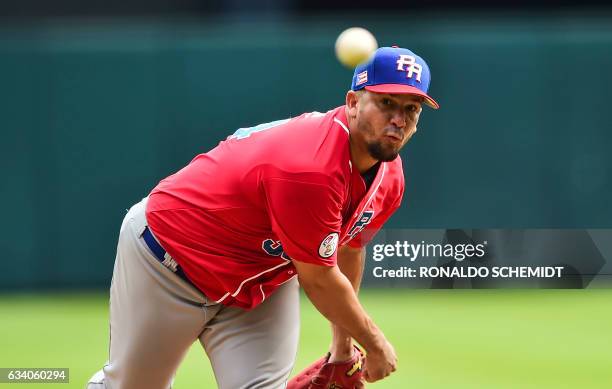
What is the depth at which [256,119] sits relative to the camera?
35.1 ft

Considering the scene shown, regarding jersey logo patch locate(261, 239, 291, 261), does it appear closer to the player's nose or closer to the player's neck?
the player's neck

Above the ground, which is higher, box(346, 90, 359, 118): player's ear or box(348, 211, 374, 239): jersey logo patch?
box(346, 90, 359, 118): player's ear

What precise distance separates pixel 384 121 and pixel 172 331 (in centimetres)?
143

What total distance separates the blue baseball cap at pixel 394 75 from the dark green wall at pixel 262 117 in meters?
5.84

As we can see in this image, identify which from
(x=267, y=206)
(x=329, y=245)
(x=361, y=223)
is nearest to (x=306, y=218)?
(x=329, y=245)

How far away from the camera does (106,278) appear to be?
427 inches

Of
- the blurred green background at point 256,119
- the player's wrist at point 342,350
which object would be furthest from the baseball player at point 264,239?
the blurred green background at point 256,119

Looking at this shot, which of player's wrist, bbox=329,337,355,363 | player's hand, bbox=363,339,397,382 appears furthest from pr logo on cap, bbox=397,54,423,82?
player's wrist, bbox=329,337,355,363

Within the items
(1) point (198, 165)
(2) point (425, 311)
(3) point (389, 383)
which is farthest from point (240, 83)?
(1) point (198, 165)

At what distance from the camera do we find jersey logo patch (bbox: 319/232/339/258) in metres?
4.66

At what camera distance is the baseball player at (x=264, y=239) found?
4691mm

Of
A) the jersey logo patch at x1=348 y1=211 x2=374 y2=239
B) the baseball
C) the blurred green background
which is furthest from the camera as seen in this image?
the blurred green background

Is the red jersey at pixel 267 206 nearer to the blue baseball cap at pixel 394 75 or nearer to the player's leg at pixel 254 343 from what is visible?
the player's leg at pixel 254 343

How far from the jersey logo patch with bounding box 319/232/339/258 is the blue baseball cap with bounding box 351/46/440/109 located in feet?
2.10
